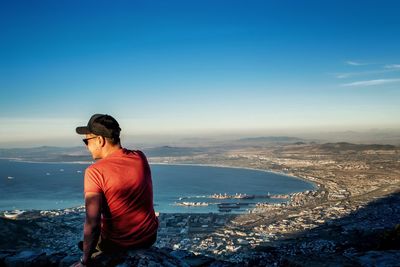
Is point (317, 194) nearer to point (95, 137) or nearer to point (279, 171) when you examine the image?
point (279, 171)

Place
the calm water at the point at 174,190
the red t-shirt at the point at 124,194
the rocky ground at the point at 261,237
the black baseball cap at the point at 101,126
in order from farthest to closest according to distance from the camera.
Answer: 1. the calm water at the point at 174,190
2. the rocky ground at the point at 261,237
3. the black baseball cap at the point at 101,126
4. the red t-shirt at the point at 124,194

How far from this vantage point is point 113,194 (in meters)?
3.25

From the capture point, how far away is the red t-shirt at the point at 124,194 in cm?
318

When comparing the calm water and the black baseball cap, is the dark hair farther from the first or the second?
the calm water

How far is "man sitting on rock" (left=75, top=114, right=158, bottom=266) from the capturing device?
313 centimetres

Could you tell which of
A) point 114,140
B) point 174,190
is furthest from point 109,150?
point 174,190

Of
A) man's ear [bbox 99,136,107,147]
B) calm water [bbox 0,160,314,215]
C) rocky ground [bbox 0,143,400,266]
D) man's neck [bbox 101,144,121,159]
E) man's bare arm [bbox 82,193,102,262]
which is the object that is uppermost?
man's ear [bbox 99,136,107,147]

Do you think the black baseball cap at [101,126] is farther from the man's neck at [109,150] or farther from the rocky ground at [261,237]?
the rocky ground at [261,237]

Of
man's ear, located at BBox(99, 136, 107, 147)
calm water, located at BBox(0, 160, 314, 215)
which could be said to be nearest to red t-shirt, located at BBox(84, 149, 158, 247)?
man's ear, located at BBox(99, 136, 107, 147)

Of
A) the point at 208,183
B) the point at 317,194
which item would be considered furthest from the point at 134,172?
the point at 208,183

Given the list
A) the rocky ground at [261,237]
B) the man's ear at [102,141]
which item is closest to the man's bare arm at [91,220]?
the rocky ground at [261,237]

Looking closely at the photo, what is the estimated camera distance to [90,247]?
314 centimetres

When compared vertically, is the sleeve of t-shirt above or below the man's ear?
below

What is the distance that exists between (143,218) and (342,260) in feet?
7.72
